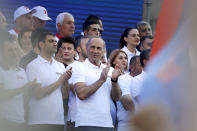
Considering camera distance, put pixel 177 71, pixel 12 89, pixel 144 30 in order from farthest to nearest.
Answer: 1. pixel 144 30
2. pixel 12 89
3. pixel 177 71

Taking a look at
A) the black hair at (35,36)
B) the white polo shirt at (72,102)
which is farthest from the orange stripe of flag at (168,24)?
the black hair at (35,36)

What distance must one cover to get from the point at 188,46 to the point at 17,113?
3.63m

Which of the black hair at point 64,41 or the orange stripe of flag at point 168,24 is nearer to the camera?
the orange stripe of flag at point 168,24

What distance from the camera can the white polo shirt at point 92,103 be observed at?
4.92 m

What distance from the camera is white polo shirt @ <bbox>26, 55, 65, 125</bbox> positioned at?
15.9 ft

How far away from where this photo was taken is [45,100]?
489 cm

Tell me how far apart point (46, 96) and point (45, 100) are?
0.05m

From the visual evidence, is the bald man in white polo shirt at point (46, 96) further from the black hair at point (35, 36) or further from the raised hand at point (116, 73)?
the raised hand at point (116, 73)

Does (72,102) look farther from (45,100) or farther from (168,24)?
(168,24)

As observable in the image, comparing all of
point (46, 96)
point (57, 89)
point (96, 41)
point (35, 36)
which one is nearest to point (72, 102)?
point (57, 89)

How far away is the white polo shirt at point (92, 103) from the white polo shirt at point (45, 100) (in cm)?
22

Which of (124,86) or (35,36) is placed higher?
(35,36)

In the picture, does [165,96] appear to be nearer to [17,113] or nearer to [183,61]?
[183,61]

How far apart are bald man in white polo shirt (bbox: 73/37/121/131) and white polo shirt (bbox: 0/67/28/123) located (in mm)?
615
